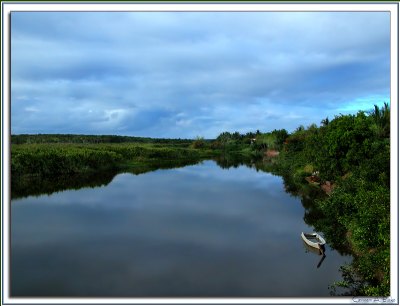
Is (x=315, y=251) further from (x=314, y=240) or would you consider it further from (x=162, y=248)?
(x=162, y=248)

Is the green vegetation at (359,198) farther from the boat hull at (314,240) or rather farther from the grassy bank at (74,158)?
the grassy bank at (74,158)

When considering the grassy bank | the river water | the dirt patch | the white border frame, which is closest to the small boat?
the river water

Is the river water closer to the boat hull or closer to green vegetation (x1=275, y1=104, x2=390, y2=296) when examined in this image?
the boat hull

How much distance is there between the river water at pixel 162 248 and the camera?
5.99 meters

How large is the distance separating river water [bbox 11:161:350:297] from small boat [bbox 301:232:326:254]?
0.18m

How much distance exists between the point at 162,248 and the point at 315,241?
3.34 metres

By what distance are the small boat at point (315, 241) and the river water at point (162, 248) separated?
0.61ft

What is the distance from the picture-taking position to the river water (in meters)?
5.99

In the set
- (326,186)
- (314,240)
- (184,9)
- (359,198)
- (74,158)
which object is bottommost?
(314,240)

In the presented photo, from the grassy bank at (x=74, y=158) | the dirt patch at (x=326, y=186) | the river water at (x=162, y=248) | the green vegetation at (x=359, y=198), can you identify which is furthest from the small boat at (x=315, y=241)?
the grassy bank at (x=74, y=158)

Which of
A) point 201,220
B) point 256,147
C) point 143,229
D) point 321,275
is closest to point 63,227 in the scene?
point 143,229

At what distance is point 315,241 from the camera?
7719mm

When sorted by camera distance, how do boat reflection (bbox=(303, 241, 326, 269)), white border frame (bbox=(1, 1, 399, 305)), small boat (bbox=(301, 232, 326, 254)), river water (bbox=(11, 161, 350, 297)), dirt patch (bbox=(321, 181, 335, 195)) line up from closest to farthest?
white border frame (bbox=(1, 1, 399, 305))
river water (bbox=(11, 161, 350, 297))
boat reflection (bbox=(303, 241, 326, 269))
small boat (bbox=(301, 232, 326, 254))
dirt patch (bbox=(321, 181, 335, 195))

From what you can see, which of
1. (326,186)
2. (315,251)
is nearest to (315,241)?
(315,251)
